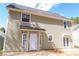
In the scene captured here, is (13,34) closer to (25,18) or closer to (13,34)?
(13,34)

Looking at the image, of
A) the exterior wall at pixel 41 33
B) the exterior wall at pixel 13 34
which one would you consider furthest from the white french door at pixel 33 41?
the exterior wall at pixel 13 34

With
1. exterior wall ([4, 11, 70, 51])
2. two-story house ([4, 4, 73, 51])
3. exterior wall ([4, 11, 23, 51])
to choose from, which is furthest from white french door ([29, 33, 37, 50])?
exterior wall ([4, 11, 23, 51])

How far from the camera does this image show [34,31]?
12.6 feet

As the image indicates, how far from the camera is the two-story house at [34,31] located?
3.74 m

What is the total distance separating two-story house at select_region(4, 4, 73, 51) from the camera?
12.3ft

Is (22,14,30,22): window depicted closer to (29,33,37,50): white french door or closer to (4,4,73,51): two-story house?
(4,4,73,51): two-story house

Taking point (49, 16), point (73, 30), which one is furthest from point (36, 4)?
point (73, 30)

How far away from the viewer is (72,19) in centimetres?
380

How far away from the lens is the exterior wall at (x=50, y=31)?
149 inches

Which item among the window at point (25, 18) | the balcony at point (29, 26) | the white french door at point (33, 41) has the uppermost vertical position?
the window at point (25, 18)

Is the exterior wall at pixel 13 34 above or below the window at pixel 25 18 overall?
below

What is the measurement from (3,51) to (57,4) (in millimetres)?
1420

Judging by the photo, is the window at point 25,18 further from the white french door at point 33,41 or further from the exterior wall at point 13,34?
the white french door at point 33,41

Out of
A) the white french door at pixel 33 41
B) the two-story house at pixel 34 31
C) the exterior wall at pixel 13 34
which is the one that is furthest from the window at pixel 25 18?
the white french door at pixel 33 41
